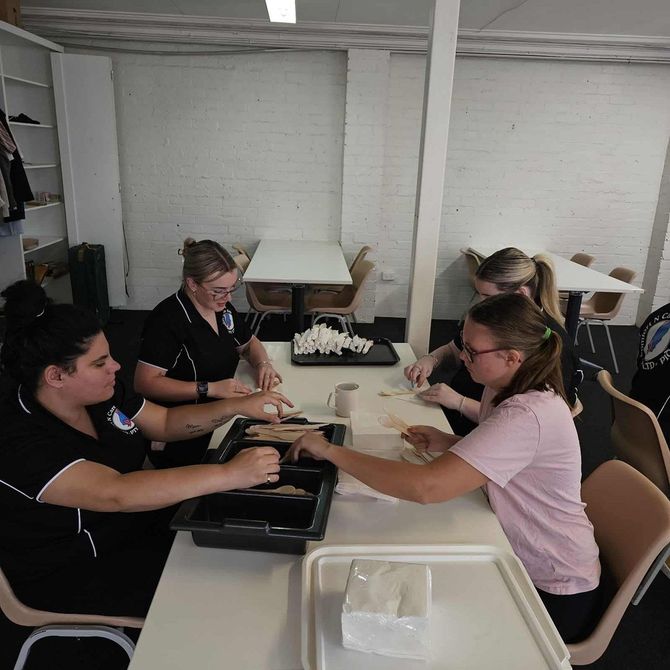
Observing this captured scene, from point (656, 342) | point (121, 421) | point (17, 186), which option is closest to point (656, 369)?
point (656, 342)

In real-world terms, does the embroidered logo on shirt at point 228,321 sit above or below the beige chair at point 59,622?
above

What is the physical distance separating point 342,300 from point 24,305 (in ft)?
11.2

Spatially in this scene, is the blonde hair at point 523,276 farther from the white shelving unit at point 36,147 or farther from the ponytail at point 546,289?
the white shelving unit at point 36,147

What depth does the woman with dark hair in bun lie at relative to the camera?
122cm

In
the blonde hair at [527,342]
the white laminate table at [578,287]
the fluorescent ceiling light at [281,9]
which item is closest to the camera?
the blonde hair at [527,342]

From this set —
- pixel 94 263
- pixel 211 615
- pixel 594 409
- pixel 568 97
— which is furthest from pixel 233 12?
pixel 211 615

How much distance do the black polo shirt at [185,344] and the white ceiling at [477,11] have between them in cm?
309

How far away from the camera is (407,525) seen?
4.21 feet

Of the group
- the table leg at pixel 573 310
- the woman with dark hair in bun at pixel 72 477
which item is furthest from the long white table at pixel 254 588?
the table leg at pixel 573 310

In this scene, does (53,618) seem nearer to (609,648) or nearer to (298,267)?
(609,648)

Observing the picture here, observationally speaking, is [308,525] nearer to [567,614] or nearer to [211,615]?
[211,615]

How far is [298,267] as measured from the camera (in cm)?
411

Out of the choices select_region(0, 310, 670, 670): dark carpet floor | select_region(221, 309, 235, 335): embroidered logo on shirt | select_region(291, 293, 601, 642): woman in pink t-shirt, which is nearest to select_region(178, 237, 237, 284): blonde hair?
select_region(221, 309, 235, 335): embroidered logo on shirt

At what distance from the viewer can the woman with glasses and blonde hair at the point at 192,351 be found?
6.49 feet
